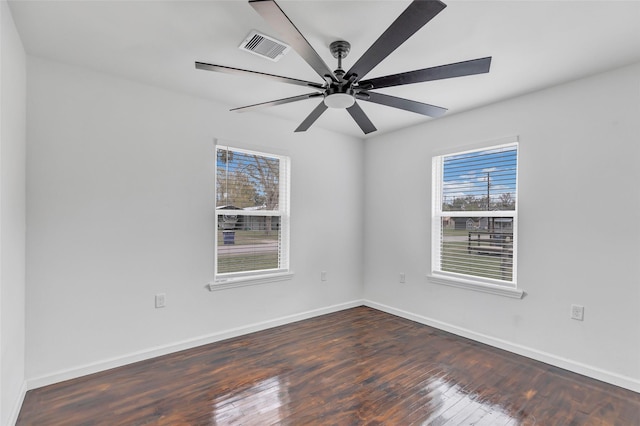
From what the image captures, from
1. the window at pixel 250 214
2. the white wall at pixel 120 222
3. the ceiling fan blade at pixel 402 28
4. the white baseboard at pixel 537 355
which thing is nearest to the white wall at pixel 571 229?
the white baseboard at pixel 537 355

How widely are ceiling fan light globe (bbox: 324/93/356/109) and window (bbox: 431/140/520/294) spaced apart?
2002mm

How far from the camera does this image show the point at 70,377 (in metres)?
2.53

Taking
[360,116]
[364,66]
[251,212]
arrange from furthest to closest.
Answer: [251,212]
[360,116]
[364,66]

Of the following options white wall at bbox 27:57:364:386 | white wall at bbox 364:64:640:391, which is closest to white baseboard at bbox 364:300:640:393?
white wall at bbox 364:64:640:391

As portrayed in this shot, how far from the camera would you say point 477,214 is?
3.52 meters

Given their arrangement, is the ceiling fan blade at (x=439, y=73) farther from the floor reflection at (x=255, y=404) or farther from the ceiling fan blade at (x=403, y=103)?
the floor reflection at (x=255, y=404)

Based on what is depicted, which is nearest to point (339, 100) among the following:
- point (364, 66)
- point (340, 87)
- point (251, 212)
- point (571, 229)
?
point (340, 87)

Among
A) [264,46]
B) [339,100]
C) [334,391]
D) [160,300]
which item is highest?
[264,46]

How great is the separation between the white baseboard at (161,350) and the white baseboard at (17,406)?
0.07 m

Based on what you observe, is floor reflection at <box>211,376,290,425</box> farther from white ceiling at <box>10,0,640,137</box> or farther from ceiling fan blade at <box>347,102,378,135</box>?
white ceiling at <box>10,0,640,137</box>

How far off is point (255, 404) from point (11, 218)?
1977 millimetres

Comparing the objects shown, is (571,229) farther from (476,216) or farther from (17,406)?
(17,406)

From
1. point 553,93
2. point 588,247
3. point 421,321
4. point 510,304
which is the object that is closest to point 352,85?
point 553,93

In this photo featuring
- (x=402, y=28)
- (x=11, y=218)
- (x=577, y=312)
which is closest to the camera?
(x=402, y=28)
